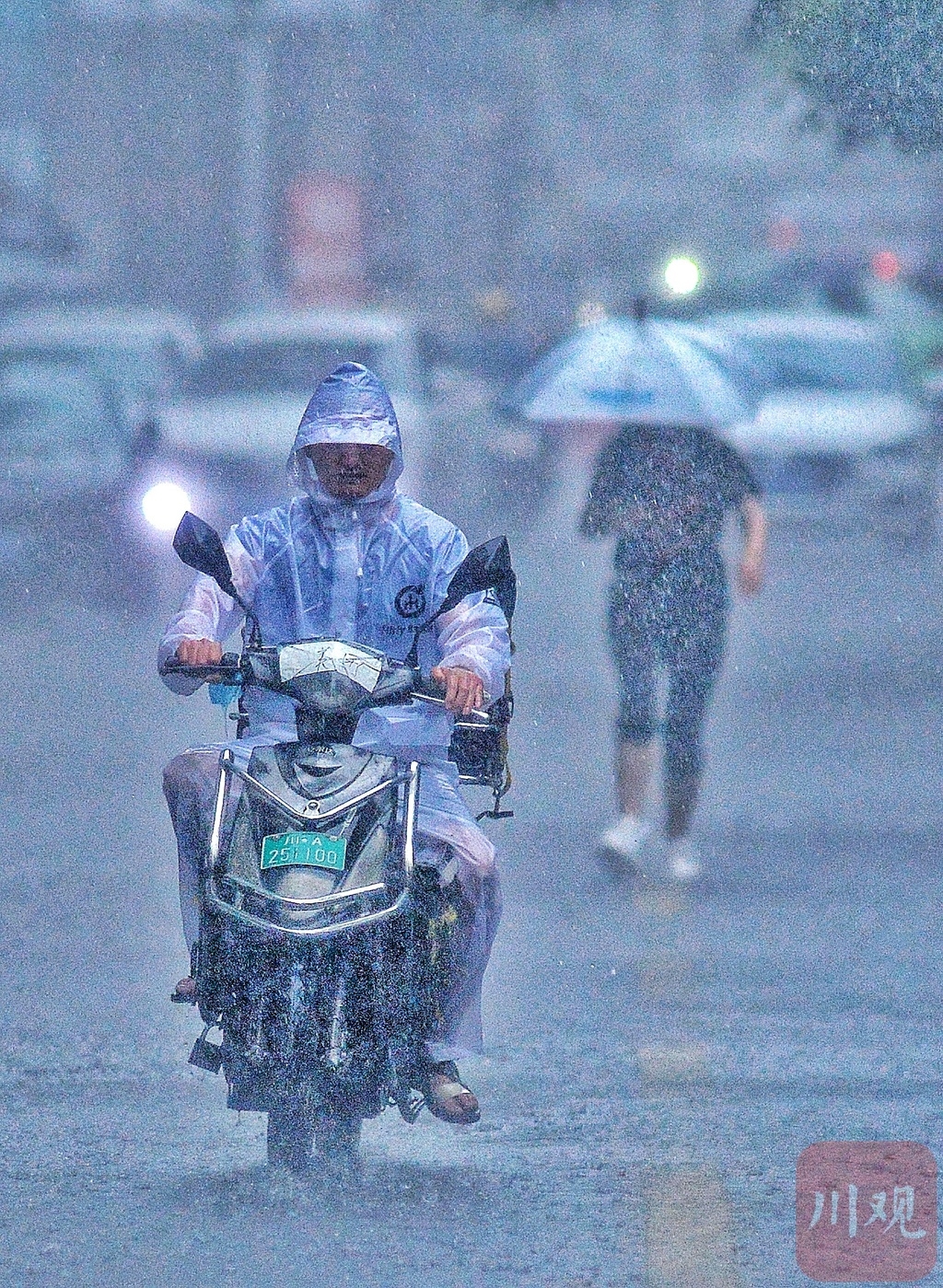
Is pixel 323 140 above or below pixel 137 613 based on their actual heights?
above

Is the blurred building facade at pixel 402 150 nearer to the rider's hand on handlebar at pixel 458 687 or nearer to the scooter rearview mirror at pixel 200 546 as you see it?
the scooter rearview mirror at pixel 200 546

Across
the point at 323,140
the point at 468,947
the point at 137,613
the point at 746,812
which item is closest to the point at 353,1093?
the point at 468,947

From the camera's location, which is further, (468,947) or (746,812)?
(746,812)

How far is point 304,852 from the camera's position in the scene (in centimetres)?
421

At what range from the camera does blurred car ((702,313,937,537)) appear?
15.3m

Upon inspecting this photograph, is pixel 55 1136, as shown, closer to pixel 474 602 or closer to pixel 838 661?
pixel 474 602

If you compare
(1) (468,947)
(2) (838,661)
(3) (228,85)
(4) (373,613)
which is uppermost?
(3) (228,85)

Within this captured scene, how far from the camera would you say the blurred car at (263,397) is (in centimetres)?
1313

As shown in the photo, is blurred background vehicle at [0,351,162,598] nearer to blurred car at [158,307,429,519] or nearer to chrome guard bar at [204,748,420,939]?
blurred car at [158,307,429,519]

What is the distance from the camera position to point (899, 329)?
19812 millimetres

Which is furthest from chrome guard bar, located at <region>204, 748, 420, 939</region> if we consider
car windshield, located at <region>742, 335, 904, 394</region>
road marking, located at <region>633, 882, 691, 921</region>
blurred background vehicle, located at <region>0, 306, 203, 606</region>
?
car windshield, located at <region>742, 335, 904, 394</region>

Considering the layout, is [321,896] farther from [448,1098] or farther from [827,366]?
[827,366]

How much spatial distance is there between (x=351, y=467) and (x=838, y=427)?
11.1m

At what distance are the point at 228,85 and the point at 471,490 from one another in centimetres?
1069
